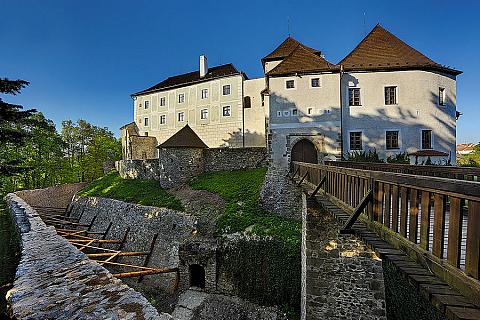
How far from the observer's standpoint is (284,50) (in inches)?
936

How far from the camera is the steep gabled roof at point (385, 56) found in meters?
16.1

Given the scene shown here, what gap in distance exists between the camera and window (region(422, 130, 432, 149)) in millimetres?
15969

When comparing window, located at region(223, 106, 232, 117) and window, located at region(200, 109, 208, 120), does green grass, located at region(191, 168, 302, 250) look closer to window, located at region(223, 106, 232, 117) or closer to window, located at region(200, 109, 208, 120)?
window, located at region(223, 106, 232, 117)

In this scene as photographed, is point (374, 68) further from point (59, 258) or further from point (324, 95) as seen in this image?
point (59, 258)

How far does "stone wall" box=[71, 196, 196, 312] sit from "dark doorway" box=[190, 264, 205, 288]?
0.96m

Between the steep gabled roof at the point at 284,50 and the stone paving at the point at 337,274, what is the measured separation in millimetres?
20049

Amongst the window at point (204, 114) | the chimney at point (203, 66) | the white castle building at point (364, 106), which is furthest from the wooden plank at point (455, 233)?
the chimney at point (203, 66)

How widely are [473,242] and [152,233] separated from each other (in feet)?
48.9

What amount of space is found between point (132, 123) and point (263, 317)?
107 feet

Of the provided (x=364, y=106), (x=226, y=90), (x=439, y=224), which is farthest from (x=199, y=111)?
(x=439, y=224)

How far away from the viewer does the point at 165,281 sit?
12.3 m

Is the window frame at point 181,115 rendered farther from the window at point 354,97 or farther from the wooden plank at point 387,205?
the wooden plank at point 387,205

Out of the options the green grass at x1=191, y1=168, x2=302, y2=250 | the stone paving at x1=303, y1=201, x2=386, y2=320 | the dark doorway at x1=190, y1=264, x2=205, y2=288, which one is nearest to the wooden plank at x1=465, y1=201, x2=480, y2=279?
the stone paving at x1=303, y1=201, x2=386, y2=320

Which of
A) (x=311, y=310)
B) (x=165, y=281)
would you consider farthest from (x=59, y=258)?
(x=165, y=281)
